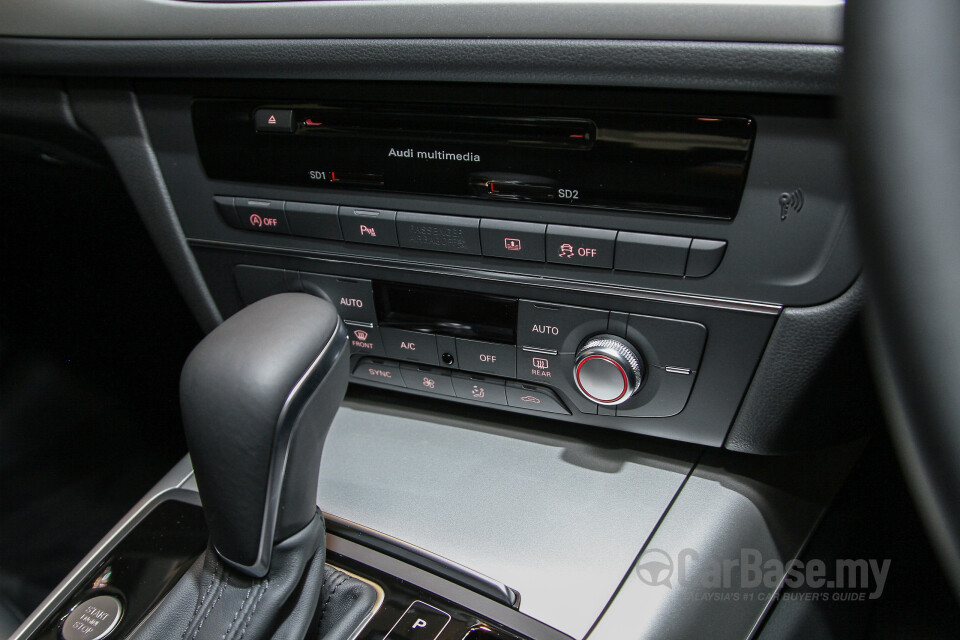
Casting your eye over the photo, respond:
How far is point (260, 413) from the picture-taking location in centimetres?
41

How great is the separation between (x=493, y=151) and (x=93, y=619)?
0.52 metres

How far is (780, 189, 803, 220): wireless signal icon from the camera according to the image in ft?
1.55

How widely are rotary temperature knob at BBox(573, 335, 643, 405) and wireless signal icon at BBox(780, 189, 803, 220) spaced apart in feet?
0.56

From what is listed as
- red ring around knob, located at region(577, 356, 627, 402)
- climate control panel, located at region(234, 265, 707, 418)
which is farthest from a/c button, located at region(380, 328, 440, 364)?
red ring around knob, located at region(577, 356, 627, 402)

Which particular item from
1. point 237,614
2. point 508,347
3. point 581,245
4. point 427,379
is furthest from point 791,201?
point 237,614

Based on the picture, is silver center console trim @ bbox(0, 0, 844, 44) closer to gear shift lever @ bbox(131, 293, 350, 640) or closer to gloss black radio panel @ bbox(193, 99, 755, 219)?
gloss black radio panel @ bbox(193, 99, 755, 219)

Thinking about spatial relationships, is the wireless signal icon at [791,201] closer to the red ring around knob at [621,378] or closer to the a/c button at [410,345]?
the red ring around knob at [621,378]

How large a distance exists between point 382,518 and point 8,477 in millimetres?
668

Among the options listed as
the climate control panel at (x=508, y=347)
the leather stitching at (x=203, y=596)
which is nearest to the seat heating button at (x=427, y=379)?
the climate control panel at (x=508, y=347)

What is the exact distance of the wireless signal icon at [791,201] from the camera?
474mm

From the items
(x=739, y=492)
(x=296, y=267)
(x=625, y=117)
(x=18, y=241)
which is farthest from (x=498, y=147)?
(x=18, y=241)

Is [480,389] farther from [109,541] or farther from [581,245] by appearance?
[109,541]

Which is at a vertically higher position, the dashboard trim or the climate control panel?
the dashboard trim

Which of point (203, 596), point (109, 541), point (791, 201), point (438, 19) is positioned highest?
point (438, 19)
